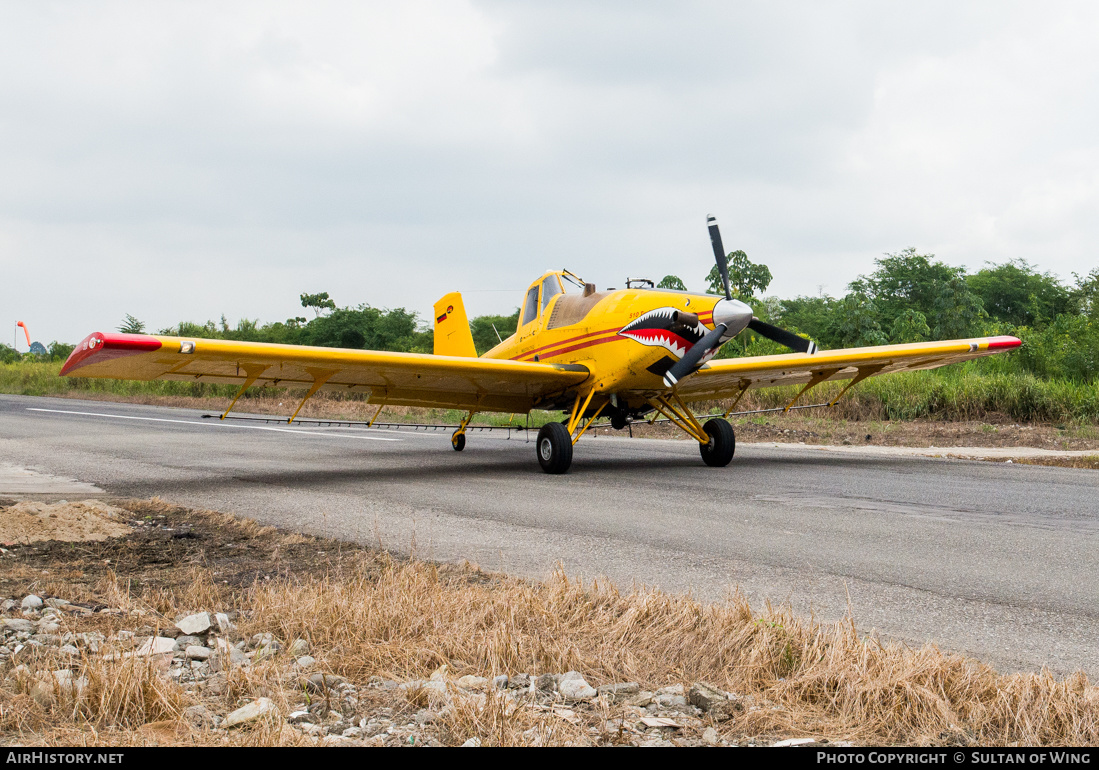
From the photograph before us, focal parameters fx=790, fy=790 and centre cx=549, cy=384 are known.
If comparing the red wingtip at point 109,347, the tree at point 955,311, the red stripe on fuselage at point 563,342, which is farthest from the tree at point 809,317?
the red wingtip at point 109,347

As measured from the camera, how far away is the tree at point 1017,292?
45.7 m

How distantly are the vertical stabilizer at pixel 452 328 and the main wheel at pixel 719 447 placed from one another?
222 inches

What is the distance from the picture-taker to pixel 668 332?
35.3 feet

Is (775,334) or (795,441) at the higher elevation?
(775,334)

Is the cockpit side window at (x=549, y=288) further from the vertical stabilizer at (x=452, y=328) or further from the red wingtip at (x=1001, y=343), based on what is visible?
the red wingtip at (x=1001, y=343)

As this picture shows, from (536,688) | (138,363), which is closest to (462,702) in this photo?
(536,688)

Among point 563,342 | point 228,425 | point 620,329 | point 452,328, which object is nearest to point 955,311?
point 452,328

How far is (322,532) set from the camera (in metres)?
6.52

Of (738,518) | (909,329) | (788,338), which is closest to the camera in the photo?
(738,518)

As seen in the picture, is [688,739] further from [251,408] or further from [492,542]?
[251,408]

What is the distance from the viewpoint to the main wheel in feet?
38.2

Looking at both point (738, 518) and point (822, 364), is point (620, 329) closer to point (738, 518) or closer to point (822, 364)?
point (822, 364)

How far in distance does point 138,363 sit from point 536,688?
8.52 metres

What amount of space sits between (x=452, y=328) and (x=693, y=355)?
273 inches
